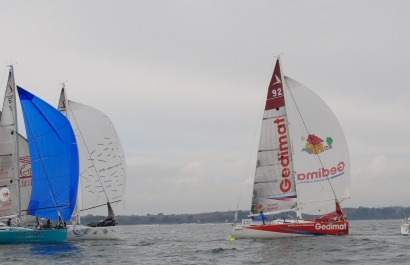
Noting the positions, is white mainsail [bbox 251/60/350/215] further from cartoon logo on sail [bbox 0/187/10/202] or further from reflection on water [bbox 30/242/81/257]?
cartoon logo on sail [bbox 0/187/10/202]

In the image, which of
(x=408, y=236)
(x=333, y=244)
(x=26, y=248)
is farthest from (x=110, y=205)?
(x=408, y=236)

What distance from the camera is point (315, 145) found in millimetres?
45375

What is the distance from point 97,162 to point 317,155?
18478 mm

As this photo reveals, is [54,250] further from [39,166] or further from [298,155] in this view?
[298,155]

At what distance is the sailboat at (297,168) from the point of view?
4462 centimetres

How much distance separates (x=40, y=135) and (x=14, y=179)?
3502mm

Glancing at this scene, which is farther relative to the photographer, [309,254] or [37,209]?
[37,209]

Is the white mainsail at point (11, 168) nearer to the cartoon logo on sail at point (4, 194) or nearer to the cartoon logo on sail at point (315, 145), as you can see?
the cartoon logo on sail at point (4, 194)

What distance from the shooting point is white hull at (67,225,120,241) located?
1938 inches

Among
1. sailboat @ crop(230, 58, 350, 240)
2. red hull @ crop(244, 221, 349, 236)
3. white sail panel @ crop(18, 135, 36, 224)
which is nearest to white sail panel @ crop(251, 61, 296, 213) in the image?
sailboat @ crop(230, 58, 350, 240)

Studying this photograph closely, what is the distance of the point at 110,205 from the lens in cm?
5159

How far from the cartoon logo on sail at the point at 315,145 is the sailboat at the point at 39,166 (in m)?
17.0

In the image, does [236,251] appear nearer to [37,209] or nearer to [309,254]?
[309,254]

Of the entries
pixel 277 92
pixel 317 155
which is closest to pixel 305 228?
pixel 317 155
